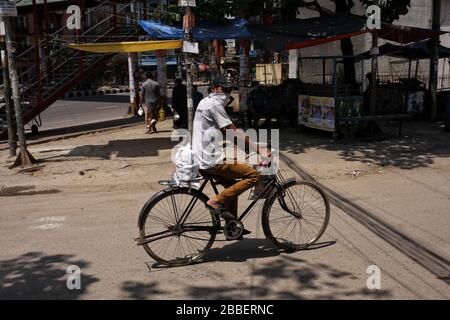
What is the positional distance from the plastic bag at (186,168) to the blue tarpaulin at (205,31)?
7.83m

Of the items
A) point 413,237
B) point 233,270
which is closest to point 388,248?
point 413,237

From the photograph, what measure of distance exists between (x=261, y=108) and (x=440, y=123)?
210 inches

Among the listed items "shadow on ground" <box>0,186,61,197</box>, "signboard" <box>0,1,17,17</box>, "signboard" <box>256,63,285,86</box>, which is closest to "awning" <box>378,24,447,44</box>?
"signboard" <box>0,1,17,17</box>

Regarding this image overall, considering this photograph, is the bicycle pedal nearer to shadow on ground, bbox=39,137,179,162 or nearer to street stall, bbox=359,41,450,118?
shadow on ground, bbox=39,137,179,162

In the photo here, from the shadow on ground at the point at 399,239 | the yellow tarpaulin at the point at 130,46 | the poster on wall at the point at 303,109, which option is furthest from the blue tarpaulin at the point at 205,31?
the shadow on ground at the point at 399,239

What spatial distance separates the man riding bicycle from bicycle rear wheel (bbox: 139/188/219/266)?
6.3 inches

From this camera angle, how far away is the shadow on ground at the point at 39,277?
4375mm

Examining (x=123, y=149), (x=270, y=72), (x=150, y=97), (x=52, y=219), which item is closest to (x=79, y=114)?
(x=150, y=97)

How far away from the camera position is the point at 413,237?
5.61 m

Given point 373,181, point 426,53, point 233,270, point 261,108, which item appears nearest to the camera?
point 233,270

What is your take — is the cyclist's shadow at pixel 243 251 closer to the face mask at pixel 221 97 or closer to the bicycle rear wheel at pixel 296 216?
the bicycle rear wheel at pixel 296 216

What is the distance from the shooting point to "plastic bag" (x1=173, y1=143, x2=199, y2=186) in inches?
192

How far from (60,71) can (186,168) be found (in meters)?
13.8
